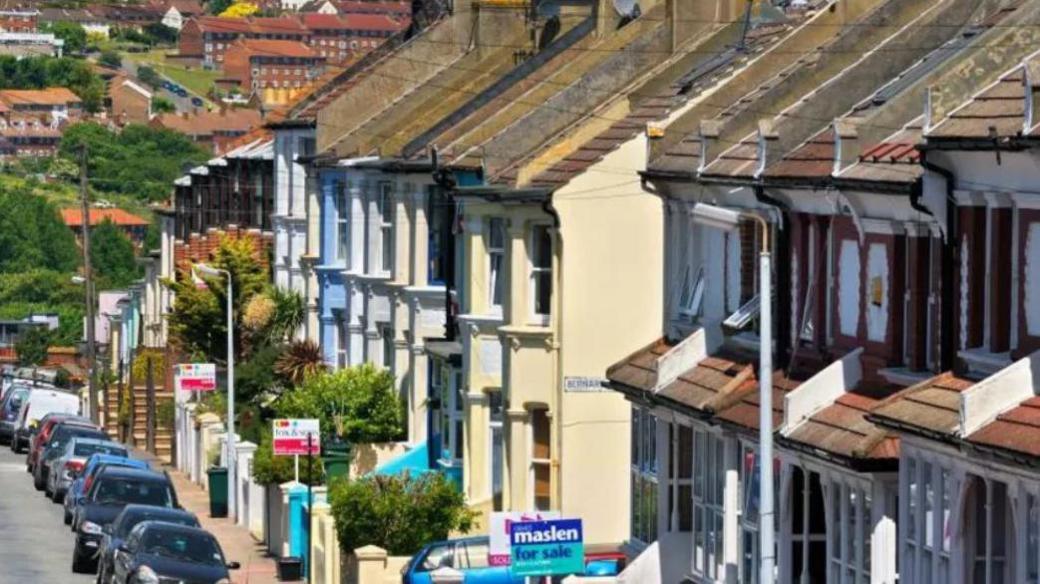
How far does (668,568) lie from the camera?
39.2 meters

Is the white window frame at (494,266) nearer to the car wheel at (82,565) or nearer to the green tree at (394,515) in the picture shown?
the green tree at (394,515)

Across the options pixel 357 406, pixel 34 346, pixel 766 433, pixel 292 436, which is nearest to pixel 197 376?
pixel 357 406

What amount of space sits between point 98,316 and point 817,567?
356 ft

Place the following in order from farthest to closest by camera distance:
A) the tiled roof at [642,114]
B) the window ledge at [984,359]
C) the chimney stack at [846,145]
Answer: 1. the tiled roof at [642,114]
2. the chimney stack at [846,145]
3. the window ledge at [984,359]

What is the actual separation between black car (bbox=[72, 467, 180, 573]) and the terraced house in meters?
13.0

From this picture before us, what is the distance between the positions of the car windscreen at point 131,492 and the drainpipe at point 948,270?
2609cm

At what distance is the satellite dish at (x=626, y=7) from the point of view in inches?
2142

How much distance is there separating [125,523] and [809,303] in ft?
56.5

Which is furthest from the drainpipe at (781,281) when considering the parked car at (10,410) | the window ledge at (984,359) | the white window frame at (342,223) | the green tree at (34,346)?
the green tree at (34,346)

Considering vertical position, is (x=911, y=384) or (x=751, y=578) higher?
(x=911, y=384)

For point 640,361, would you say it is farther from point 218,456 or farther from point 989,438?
point 218,456

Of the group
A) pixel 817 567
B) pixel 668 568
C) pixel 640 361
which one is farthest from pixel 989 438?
pixel 640 361

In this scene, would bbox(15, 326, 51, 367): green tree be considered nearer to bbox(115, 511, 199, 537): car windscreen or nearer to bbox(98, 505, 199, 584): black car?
bbox(98, 505, 199, 584): black car

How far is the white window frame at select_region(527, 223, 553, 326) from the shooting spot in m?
47.9
